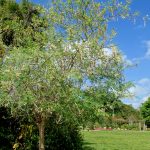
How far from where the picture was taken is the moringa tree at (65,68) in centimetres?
1530

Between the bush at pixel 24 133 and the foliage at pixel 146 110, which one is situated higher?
the foliage at pixel 146 110

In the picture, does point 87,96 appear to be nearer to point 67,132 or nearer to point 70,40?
point 70,40

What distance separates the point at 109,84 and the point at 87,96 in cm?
109

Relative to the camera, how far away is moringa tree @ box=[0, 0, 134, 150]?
15.3 metres

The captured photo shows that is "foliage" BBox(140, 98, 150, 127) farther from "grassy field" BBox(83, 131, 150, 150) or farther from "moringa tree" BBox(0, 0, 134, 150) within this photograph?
"moringa tree" BBox(0, 0, 134, 150)

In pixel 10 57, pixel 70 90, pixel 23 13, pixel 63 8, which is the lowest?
pixel 70 90

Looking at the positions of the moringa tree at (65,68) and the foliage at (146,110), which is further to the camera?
the foliage at (146,110)

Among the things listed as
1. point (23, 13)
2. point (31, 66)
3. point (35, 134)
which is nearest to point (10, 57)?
point (31, 66)

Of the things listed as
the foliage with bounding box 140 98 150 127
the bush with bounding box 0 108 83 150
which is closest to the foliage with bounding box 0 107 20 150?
the bush with bounding box 0 108 83 150

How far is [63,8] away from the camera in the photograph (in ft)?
56.2

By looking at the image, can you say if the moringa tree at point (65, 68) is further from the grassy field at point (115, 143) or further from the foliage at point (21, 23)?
the grassy field at point (115, 143)

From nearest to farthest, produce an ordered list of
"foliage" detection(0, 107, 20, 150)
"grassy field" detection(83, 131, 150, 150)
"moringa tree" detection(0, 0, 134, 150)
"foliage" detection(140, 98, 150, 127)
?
"moringa tree" detection(0, 0, 134, 150), "foliage" detection(0, 107, 20, 150), "grassy field" detection(83, 131, 150, 150), "foliage" detection(140, 98, 150, 127)

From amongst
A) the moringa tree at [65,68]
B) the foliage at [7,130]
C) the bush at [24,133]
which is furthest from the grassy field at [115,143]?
the moringa tree at [65,68]

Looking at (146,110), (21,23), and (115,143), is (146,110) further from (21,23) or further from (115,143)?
(21,23)
